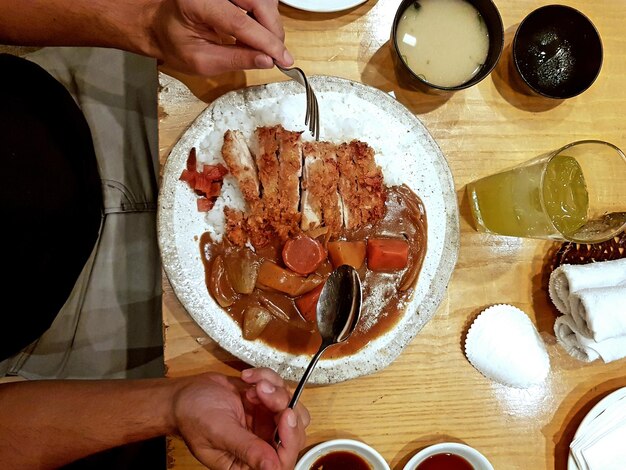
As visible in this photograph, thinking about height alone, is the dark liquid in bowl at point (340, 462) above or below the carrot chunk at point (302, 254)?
below

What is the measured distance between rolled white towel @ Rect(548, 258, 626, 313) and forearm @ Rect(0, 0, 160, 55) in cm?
210

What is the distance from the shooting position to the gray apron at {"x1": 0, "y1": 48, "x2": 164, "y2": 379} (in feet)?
9.02

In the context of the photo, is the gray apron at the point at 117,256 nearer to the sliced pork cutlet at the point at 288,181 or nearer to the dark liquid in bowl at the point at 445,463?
the sliced pork cutlet at the point at 288,181

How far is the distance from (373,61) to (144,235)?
1.48 meters

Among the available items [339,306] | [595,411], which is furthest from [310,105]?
[595,411]

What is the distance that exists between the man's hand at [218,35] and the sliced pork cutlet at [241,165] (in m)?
0.29

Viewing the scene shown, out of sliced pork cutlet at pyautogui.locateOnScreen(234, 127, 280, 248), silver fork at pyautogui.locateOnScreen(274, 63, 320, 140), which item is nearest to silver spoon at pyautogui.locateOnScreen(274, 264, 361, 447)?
sliced pork cutlet at pyautogui.locateOnScreen(234, 127, 280, 248)

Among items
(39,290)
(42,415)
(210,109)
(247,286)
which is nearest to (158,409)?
(42,415)

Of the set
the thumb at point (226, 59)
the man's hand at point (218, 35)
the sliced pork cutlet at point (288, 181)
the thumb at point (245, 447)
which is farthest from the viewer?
the sliced pork cutlet at point (288, 181)

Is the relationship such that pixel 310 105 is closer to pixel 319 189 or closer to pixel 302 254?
pixel 319 189

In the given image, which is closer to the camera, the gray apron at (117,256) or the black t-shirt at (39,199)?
the black t-shirt at (39,199)

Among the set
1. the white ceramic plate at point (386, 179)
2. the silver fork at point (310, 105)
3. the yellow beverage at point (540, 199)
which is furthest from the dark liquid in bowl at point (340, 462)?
the silver fork at point (310, 105)

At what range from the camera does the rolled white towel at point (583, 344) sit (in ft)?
7.66

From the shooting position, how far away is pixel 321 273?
2434 mm
